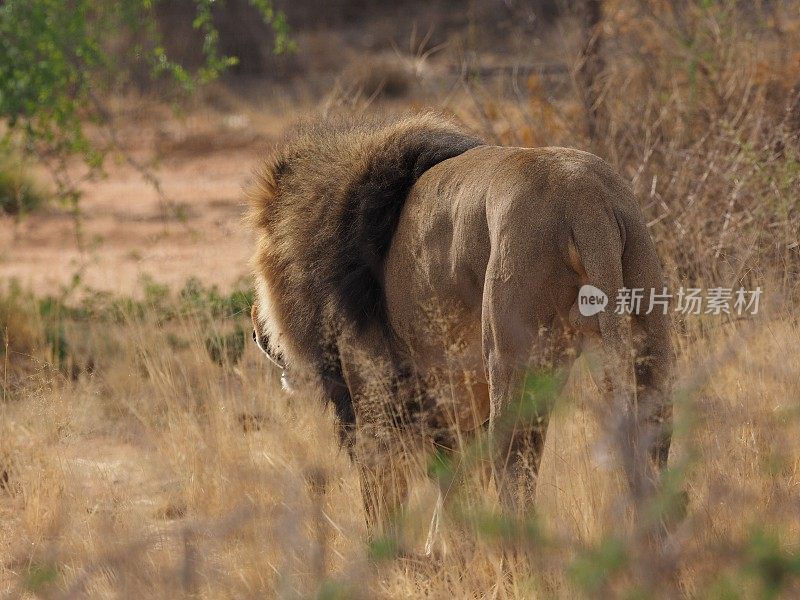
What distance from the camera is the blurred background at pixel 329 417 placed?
2.84 metres

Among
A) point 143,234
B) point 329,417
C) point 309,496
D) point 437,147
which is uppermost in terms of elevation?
point 437,147

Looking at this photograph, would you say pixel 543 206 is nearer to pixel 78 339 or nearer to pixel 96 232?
pixel 78 339

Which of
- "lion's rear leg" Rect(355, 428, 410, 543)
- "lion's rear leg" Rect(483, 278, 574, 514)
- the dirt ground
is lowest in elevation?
the dirt ground

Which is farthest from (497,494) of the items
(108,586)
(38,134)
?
(38,134)

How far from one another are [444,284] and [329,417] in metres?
1.15

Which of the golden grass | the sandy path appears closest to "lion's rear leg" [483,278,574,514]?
the golden grass

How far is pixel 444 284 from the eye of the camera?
11.9 ft

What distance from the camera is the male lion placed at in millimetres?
3223

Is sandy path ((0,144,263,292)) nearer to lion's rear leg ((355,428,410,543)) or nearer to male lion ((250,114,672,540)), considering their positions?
male lion ((250,114,672,540))

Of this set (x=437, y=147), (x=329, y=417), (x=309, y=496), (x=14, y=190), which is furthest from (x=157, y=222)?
(x=309, y=496)

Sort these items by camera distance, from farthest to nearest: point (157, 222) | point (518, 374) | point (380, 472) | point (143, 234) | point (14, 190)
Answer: point (157, 222) < point (14, 190) < point (143, 234) < point (380, 472) < point (518, 374)

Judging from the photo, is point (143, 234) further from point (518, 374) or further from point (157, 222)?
point (518, 374)

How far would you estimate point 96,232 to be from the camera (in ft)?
39.3

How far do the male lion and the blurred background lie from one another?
0.18 meters
